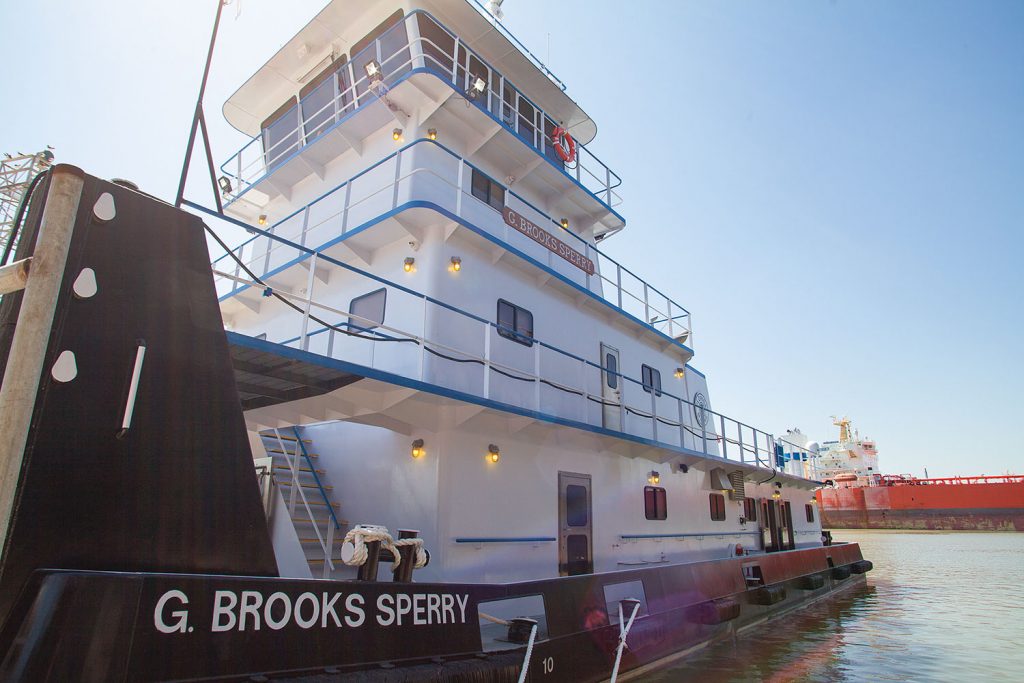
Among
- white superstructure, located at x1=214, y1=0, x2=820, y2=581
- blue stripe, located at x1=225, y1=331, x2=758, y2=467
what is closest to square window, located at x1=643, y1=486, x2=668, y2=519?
white superstructure, located at x1=214, y1=0, x2=820, y2=581

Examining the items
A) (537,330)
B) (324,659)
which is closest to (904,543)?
(537,330)

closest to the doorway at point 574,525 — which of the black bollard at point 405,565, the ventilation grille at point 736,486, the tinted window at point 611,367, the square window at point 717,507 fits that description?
the tinted window at point 611,367

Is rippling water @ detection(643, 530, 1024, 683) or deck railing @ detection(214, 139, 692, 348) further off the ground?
deck railing @ detection(214, 139, 692, 348)

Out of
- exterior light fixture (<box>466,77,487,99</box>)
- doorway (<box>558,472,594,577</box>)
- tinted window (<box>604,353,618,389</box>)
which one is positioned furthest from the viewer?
tinted window (<box>604,353,618,389</box>)

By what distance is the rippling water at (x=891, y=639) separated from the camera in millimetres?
7793

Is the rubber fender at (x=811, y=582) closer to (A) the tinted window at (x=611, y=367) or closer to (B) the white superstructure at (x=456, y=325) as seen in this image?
(B) the white superstructure at (x=456, y=325)

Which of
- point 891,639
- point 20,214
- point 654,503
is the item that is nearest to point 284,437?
point 20,214

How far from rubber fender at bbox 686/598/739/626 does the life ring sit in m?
8.88

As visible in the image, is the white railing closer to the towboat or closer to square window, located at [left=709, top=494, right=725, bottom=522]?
the towboat

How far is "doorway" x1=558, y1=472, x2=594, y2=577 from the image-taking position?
8195 mm

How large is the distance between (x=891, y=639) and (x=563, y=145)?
11.0 metres

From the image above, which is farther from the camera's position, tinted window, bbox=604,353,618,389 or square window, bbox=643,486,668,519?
tinted window, bbox=604,353,618,389

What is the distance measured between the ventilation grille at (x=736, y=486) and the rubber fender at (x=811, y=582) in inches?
81.5

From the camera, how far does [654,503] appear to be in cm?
1046
